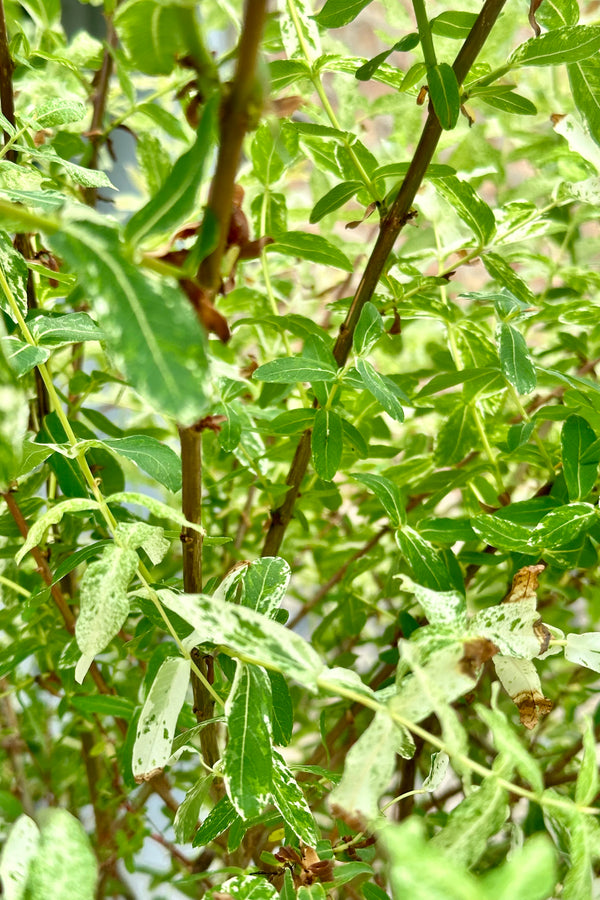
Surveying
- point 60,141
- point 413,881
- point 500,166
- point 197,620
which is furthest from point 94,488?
point 500,166

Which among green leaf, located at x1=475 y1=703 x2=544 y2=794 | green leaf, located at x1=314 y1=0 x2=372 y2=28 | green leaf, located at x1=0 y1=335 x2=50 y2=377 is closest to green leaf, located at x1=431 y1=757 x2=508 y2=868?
green leaf, located at x1=475 y1=703 x2=544 y2=794

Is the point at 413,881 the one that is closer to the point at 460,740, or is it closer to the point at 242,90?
the point at 460,740

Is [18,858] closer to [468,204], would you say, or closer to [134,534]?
[134,534]

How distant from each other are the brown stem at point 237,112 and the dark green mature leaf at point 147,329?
3 centimetres

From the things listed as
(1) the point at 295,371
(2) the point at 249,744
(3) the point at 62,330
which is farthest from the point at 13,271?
(2) the point at 249,744

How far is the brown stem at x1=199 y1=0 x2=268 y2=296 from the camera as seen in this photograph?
0.21 m

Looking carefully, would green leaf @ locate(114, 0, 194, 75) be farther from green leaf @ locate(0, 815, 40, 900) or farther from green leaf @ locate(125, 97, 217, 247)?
green leaf @ locate(0, 815, 40, 900)

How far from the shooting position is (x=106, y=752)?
637 millimetres

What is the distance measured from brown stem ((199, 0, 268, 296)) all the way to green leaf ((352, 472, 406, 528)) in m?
0.23

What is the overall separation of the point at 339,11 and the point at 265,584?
289 millimetres

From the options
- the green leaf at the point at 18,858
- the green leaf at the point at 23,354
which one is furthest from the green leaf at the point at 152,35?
the green leaf at the point at 18,858

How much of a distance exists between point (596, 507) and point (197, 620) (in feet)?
0.74

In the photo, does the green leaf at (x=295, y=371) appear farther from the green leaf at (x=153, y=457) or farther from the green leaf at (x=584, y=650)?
the green leaf at (x=584, y=650)

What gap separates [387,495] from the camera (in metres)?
0.44
